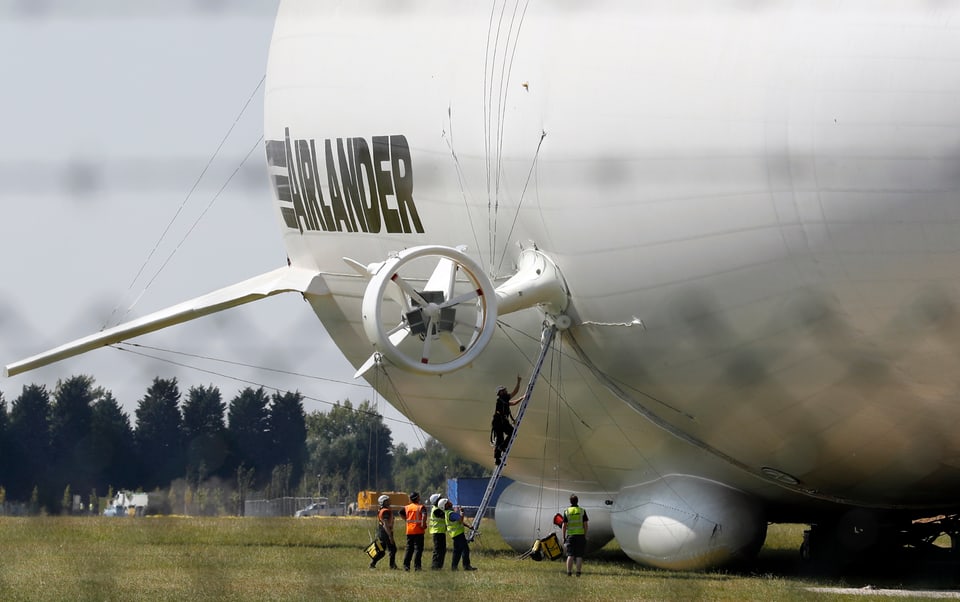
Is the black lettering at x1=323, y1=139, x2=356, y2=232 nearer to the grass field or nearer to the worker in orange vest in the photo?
the worker in orange vest

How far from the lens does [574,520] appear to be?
793 inches

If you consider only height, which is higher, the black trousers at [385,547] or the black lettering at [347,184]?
the black lettering at [347,184]

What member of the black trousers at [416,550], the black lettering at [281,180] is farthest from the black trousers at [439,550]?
the black lettering at [281,180]

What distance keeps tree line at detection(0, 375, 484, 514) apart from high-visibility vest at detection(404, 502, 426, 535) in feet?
42.5

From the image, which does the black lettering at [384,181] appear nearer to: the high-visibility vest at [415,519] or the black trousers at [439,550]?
the high-visibility vest at [415,519]

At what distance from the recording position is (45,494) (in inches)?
248

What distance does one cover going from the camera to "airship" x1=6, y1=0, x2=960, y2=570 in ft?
47.1

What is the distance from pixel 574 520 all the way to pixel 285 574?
444 cm

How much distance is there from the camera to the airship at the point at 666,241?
47.1 ft

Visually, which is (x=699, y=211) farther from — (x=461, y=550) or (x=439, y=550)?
(x=439, y=550)

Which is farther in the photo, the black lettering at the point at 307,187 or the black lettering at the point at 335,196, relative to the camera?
the black lettering at the point at 307,187

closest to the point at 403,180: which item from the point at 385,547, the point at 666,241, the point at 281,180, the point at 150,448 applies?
the point at 281,180

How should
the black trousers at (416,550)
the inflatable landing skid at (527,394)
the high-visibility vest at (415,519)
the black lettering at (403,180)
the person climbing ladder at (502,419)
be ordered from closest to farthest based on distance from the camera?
the inflatable landing skid at (527,394) < the black lettering at (403,180) < the person climbing ladder at (502,419) < the black trousers at (416,550) < the high-visibility vest at (415,519)

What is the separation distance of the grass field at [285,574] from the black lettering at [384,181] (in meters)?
4.20
